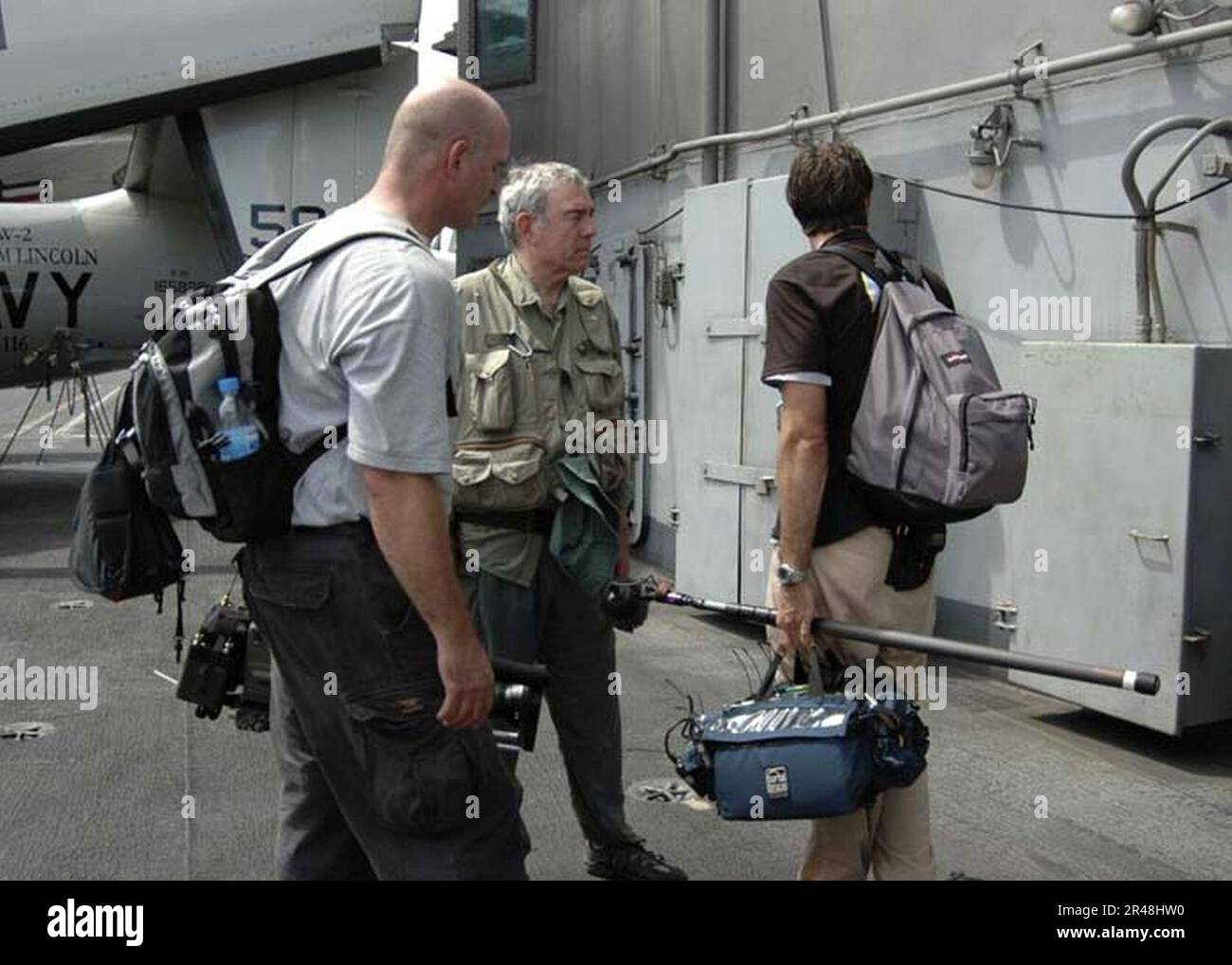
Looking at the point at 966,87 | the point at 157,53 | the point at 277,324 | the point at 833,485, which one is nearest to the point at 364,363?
the point at 277,324

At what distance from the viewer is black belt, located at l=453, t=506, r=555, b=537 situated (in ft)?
12.6

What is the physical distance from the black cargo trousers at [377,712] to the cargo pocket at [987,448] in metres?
1.22

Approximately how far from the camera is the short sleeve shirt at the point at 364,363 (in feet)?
7.78

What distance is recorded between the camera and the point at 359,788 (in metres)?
2.60

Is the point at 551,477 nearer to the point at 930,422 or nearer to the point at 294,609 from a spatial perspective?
the point at 930,422

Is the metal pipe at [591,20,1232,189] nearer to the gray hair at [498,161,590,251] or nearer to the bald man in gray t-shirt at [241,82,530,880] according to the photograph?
the gray hair at [498,161,590,251]

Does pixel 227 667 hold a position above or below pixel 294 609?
below

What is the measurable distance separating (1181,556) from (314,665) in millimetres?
3811

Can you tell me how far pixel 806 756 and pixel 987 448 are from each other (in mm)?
801

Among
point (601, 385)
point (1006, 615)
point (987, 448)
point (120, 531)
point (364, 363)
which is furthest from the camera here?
point (1006, 615)

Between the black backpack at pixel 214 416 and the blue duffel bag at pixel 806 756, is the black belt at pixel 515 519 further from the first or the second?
the black backpack at pixel 214 416

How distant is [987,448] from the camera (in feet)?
9.92

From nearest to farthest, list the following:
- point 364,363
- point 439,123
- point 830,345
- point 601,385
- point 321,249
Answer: point 364,363
point 321,249
point 439,123
point 830,345
point 601,385
